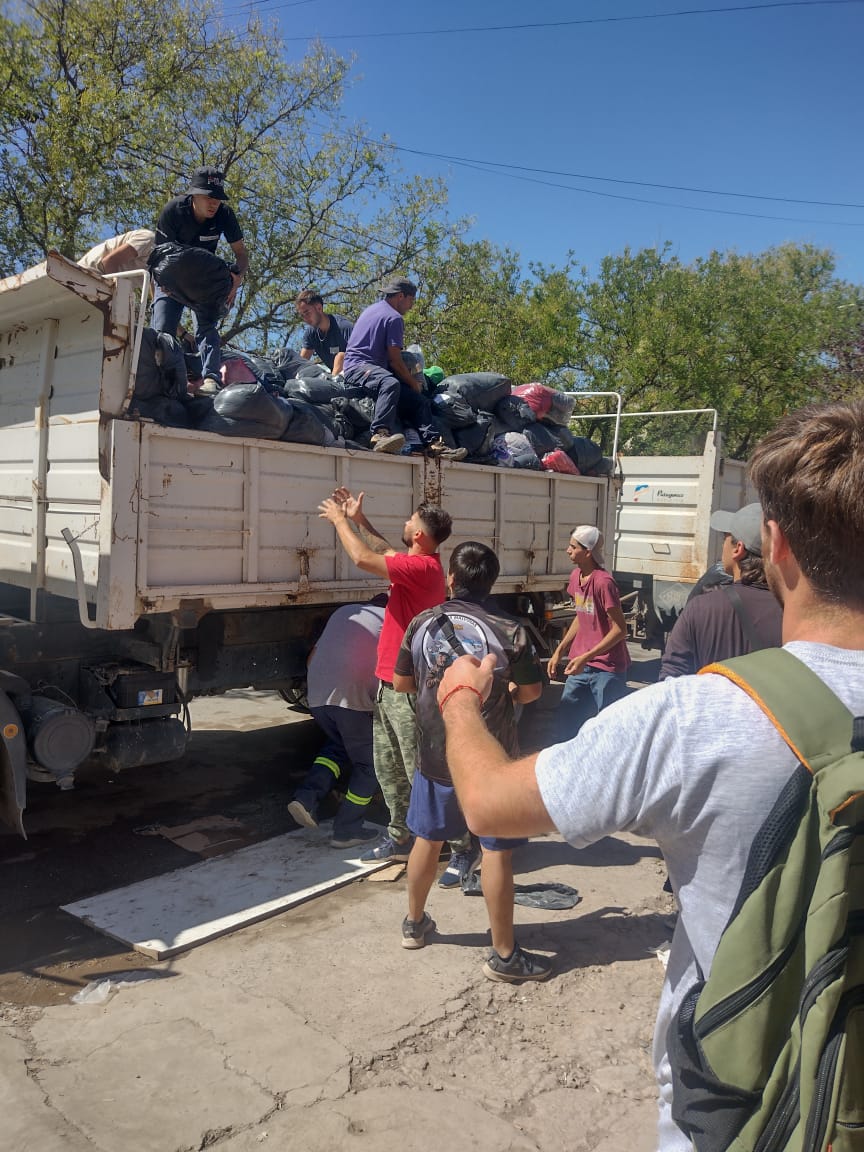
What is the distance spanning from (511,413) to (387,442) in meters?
1.87

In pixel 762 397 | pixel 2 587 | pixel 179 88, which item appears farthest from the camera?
pixel 762 397

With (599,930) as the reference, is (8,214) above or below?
above

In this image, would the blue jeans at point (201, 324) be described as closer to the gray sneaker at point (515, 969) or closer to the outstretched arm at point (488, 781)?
the gray sneaker at point (515, 969)

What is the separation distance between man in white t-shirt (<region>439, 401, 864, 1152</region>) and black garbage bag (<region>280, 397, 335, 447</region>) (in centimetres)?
407

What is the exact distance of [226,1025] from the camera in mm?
3113

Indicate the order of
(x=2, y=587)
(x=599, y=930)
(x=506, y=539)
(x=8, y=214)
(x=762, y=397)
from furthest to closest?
(x=762, y=397) → (x=8, y=214) → (x=506, y=539) → (x=2, y=587) → (x=599, y=930)

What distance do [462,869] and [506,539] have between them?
288 cm

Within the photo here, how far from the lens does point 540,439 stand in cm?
728

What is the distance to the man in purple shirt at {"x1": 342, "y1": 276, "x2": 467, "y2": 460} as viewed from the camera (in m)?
5.99

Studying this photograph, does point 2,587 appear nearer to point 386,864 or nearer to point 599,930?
point 386,864

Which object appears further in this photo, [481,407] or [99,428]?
[481,407]

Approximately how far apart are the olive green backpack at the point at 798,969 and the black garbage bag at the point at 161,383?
4132mm

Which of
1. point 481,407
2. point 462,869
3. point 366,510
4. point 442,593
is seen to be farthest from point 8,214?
point 462,869

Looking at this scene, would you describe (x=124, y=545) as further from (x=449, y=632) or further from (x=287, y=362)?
(x=287, y=362)
